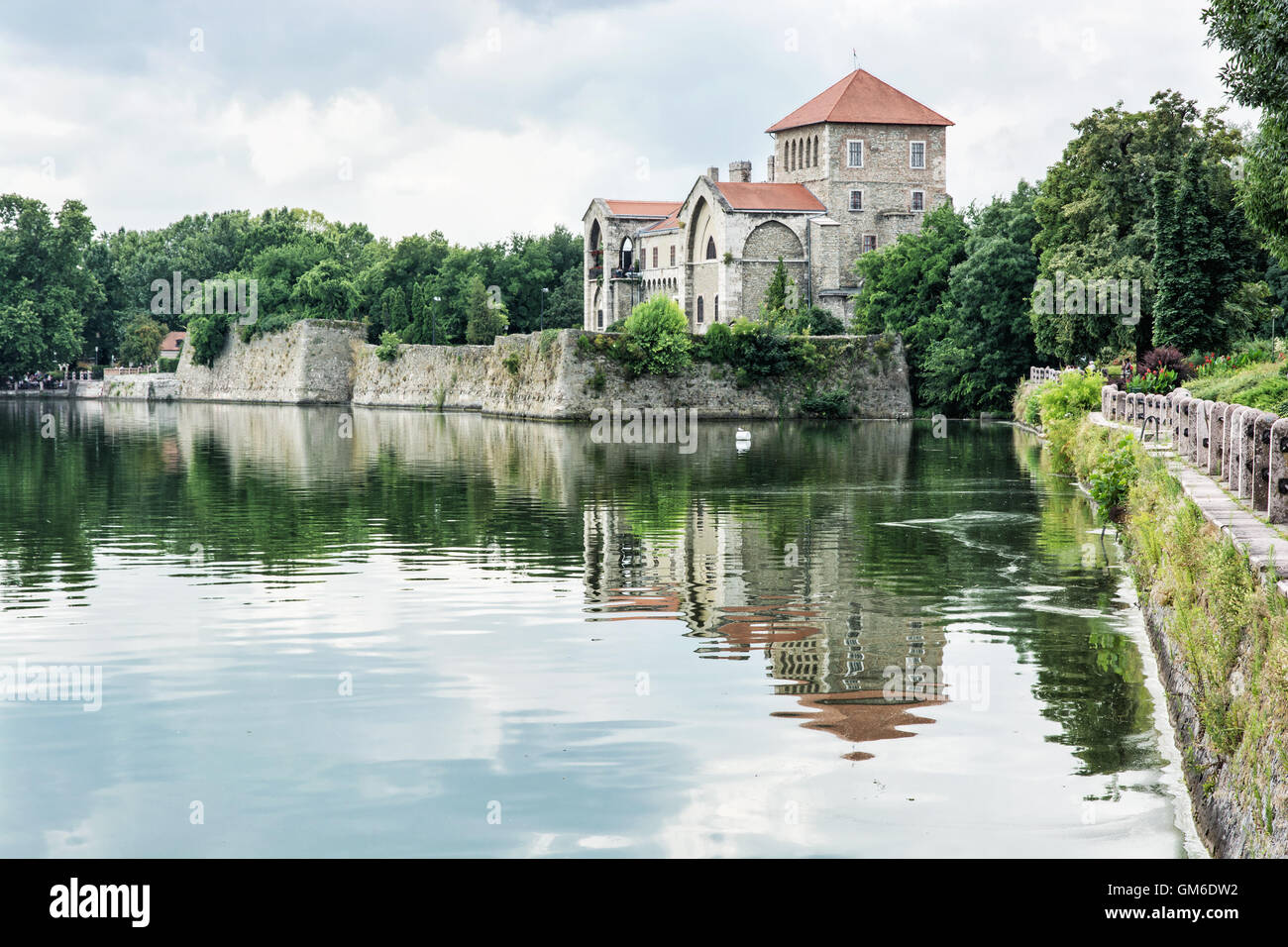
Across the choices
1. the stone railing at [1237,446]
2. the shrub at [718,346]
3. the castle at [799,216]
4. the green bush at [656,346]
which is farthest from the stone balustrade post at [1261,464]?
the castle at [799,216]

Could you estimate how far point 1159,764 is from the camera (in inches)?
368

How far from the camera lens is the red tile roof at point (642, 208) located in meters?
84.9

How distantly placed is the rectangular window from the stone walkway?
61.7m

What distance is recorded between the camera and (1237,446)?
47.9ft

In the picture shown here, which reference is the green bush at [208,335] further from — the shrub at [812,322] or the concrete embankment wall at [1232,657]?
the concrete embankment wall at [1232,657]

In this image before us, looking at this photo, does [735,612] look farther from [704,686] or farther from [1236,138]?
[1236,138]

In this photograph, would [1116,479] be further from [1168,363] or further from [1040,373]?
[1040,373]

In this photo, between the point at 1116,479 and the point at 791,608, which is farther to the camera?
the point at 1116,479

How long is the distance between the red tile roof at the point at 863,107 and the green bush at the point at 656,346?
2392 cm

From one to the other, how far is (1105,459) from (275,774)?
13.3 m

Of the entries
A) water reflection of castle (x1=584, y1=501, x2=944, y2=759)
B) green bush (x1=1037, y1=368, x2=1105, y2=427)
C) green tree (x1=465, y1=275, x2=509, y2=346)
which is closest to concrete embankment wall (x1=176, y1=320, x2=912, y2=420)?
green tree (x1=465, y1=275, x2=509, y2=346)

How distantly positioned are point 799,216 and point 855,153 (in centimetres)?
630

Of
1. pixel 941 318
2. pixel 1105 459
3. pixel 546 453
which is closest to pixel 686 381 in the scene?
pixel 941 318

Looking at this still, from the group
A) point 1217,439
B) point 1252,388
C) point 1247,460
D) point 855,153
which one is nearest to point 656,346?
point 855,153
